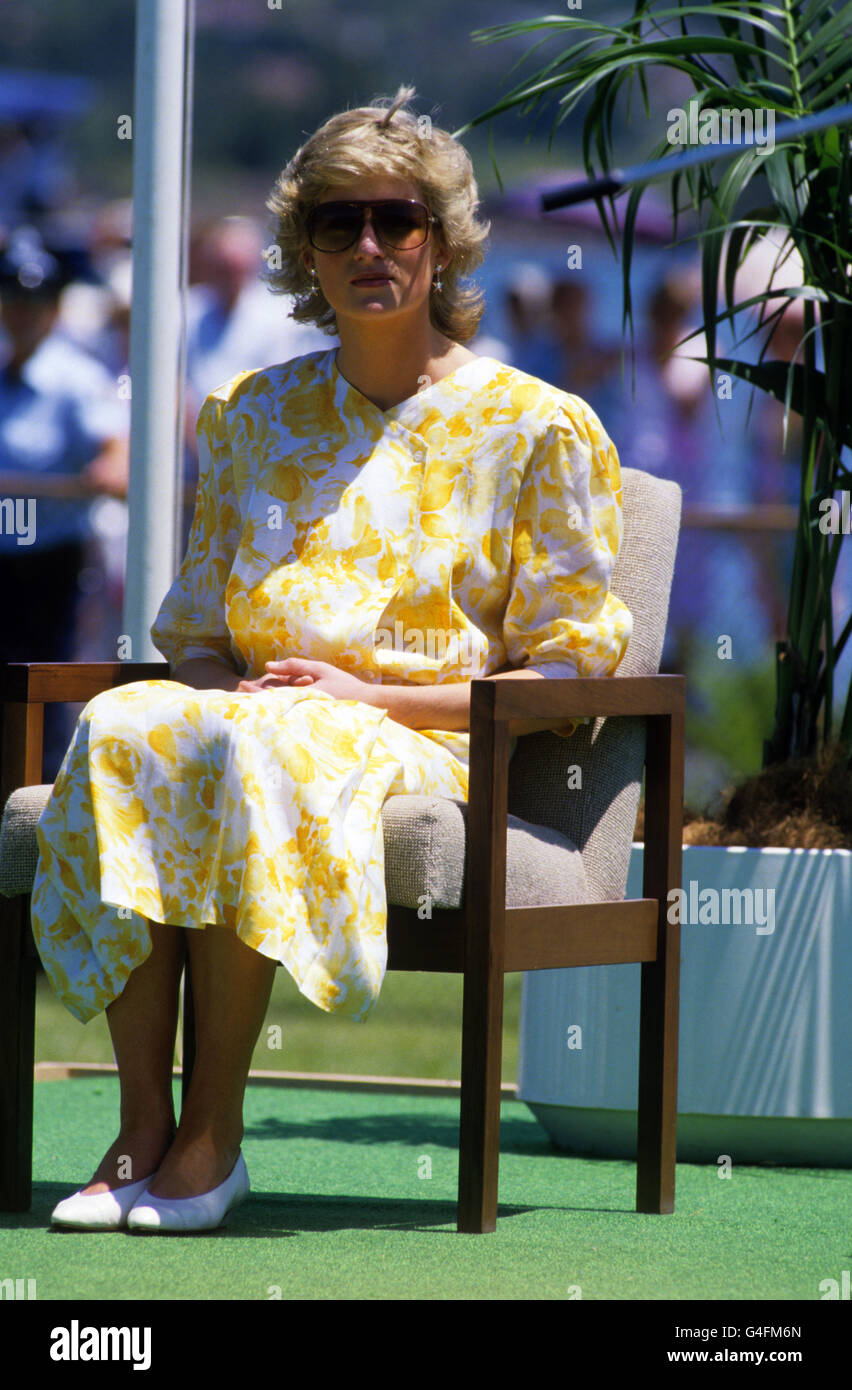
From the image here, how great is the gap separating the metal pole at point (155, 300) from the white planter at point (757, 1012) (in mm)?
1261

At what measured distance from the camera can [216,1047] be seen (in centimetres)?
227

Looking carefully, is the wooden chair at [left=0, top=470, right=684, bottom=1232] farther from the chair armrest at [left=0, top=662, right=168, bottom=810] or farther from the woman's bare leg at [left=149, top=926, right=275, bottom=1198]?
the woman's bare leg at [left=149, top=926, right=275, bottom=1198]

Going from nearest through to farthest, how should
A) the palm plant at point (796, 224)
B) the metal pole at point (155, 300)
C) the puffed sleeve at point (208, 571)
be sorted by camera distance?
the puffed sleeve at point (208, 571), the palm plant at point (796, 224), the metal pole at point (155, 300)

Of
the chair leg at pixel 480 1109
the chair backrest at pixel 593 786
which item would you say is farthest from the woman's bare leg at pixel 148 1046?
the chair backrest at pixel 593 786

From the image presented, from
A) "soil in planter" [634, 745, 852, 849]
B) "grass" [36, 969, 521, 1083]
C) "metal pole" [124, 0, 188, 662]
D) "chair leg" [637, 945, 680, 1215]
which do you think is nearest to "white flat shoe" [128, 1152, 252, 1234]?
"chair leg" [637, 945, 680, 1215]

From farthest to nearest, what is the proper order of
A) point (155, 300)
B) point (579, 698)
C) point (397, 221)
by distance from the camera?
point (155, 300)
point (397, 221)
point (579, 698)

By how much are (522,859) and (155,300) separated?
1.74 meters

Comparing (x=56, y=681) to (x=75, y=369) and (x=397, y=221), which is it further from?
(x=75, y=369)

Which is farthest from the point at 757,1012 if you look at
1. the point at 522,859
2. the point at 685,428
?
the point at 685,428

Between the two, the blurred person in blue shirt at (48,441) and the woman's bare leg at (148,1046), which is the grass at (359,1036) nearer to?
the blurred person in blue shirt at (48,441)

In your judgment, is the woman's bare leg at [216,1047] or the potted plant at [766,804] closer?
the woman's bare leg at [216,1047]

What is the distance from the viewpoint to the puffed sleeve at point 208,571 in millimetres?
2875

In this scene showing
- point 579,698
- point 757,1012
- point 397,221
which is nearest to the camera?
point 579,698

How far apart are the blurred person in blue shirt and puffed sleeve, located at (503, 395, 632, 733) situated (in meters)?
3.40
